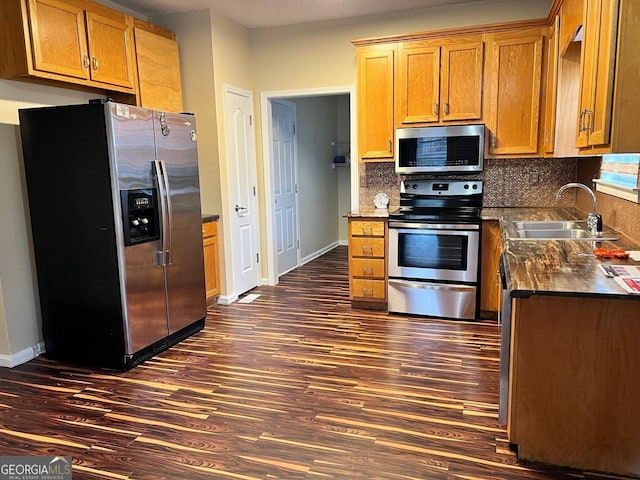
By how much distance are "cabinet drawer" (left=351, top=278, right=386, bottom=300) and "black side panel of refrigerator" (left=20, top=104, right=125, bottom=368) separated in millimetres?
2004

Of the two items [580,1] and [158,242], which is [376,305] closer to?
[158,242]

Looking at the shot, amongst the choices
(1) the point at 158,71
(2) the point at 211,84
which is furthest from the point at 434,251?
(1) the point at 158,71

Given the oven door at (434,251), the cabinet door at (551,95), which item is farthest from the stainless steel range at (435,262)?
the cabinet door at (551,95)

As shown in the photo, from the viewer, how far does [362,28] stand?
4.41m

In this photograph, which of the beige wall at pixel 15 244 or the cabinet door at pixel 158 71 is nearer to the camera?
the beige wall at pixel 15 244

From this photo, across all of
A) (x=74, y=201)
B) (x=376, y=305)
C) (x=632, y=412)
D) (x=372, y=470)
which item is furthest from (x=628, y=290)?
(x=74, y=201)

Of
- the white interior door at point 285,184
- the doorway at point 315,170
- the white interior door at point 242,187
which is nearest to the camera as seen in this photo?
the white interior door at point 242,187

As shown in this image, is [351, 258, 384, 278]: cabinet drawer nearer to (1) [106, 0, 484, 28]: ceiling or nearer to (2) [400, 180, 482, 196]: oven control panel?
(2) [400, 180, 482, 196]: oven control panel

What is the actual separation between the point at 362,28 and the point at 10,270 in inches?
140

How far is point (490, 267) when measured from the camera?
3.75 meters

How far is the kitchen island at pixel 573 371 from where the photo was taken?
181cm

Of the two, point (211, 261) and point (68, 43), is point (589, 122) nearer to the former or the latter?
point (68, 43)

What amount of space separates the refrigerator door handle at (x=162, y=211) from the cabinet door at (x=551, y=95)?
9.66 ft

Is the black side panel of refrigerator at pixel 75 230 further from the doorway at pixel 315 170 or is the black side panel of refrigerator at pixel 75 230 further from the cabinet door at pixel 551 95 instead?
the cabinet door at pixel 551 95
